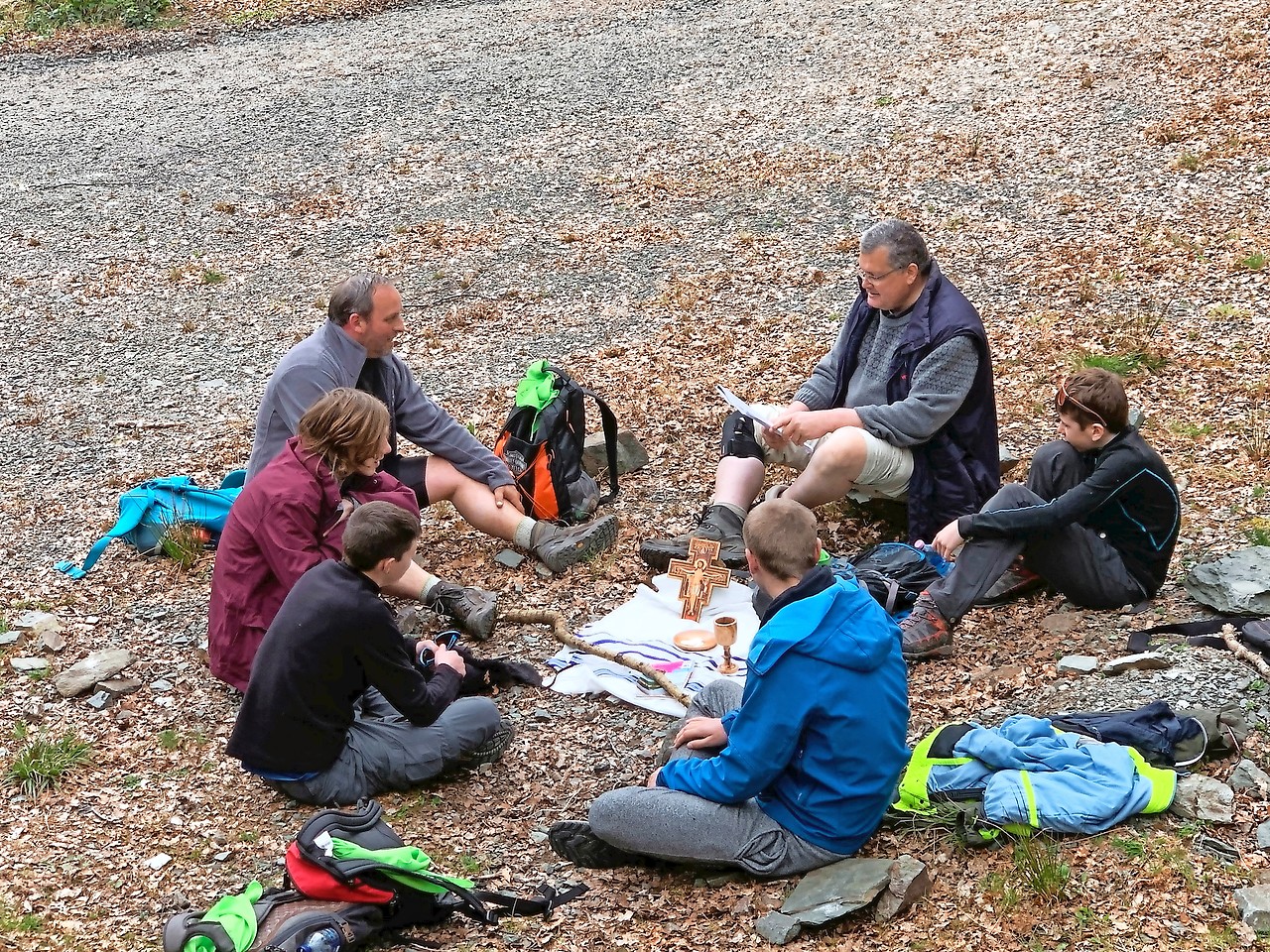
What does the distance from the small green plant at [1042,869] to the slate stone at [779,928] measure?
2.28 feet

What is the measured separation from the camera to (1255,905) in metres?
3.55

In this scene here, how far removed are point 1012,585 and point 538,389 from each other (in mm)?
2650

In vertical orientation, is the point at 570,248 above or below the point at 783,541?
below

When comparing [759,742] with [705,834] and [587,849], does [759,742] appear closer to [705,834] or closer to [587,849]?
[705,834]

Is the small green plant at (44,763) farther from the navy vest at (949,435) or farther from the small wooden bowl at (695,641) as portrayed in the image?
the navy vest at (949,435)

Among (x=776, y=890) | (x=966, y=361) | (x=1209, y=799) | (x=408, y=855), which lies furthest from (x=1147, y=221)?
(x=408, y=855)

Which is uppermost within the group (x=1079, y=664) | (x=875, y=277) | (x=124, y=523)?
(x=875, y=277)

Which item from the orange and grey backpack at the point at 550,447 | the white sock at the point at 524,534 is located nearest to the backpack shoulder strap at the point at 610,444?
the orange and grey backpack at the point at 550,447

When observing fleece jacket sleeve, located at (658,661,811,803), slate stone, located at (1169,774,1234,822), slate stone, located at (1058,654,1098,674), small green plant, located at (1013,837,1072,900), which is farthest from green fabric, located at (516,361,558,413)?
slate stone, located at (1169,774,1234,822)

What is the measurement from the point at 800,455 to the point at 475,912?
3.11 metres

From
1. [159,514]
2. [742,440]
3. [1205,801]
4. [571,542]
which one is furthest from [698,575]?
[159,514]

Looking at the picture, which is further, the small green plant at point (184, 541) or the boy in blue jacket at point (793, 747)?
the small green plant at point (184, 541)

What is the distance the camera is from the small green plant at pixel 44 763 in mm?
4805

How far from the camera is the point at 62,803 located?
15.5 feet
